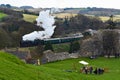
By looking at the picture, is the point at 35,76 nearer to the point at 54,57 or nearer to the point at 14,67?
the point at 14,67

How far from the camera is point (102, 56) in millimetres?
84125

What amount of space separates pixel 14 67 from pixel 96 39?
6962 centimetres

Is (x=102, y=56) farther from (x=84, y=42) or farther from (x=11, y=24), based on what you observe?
(x=11, y=24)

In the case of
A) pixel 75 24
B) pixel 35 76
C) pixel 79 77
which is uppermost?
pixel 35 76

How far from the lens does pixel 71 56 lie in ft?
271

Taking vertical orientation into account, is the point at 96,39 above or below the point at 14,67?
below

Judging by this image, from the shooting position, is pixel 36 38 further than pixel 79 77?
Yes

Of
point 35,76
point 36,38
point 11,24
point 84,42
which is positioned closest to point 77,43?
point 84,42

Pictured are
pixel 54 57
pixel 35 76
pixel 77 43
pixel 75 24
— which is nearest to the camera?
pixel 35 76

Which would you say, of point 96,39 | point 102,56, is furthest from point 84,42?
point 102,56

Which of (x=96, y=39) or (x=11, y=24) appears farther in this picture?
(x=11, y=24)

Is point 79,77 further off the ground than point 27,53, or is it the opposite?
point 79,77

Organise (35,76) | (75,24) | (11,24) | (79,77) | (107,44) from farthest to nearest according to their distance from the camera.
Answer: (75,24) < (11,24) < (107,44) < (79,77) < (35,76)

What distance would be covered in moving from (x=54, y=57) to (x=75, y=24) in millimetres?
91313
